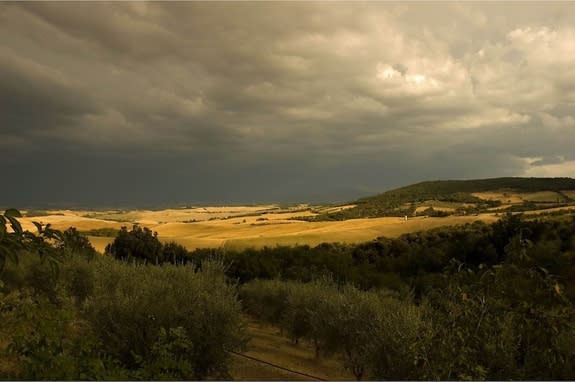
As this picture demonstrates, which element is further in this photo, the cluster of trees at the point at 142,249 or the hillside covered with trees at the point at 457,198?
the hillside covered with trees at the point at 457,198

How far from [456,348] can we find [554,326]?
1.34 metres

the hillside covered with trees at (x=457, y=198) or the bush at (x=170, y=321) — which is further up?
the hillside covered with trees at (x=457, y=198)

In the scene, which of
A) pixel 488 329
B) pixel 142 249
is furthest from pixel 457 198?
pixel 488 329

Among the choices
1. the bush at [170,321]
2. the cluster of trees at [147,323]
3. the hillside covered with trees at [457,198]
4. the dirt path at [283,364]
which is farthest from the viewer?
the hillside covered with trees at [457,198]

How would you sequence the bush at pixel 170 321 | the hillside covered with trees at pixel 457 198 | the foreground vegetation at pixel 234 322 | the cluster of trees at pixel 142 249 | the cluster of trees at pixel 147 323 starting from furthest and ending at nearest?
the hillside covered with trees at pixel 457 198, the cluster of trees at pixel 142 249, the bush at pixel 170 321, the cluster of trees at pixel 147 323, the foreground vegetation at pixel 234 322

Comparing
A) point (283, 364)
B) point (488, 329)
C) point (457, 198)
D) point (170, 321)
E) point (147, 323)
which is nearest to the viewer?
point (488, 329)

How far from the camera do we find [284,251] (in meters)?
49.2

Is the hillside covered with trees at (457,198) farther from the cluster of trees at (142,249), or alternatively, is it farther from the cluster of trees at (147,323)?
the cluster of trees at (147,323)

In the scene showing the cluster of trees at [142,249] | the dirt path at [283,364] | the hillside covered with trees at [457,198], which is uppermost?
the hillside covered with trees at [457,198]

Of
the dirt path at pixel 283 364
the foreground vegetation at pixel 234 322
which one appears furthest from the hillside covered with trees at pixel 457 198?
the foreground vegetation at pixel 234 322

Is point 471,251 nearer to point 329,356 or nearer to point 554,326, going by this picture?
point 329,356

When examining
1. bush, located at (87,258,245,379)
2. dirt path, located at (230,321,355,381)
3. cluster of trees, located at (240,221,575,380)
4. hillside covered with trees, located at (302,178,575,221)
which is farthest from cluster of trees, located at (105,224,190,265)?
hillside covered with trees, located at (302,178,575,221)

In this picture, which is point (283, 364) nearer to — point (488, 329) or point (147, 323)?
point (147, 323)

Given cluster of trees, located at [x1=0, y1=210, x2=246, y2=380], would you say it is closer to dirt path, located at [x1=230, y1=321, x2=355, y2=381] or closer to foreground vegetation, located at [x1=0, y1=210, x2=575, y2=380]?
foreground vegetation, located at [x1=0, y1=210, x2=575, y2=380]
